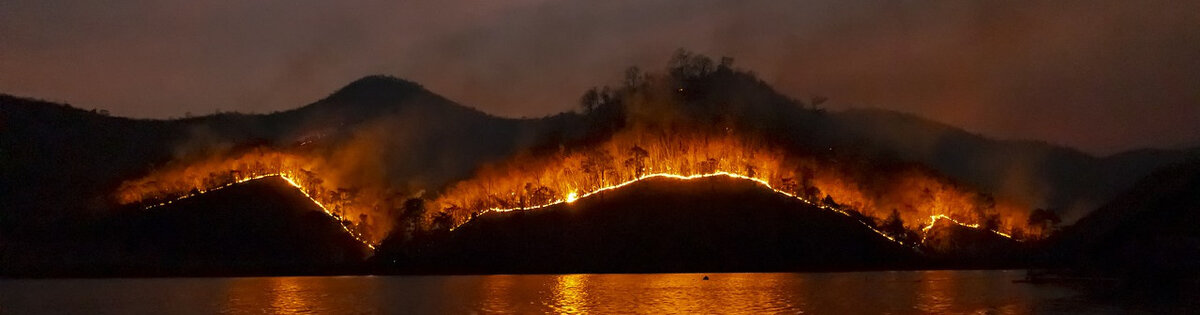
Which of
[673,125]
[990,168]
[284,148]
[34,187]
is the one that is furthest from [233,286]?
[990,168]

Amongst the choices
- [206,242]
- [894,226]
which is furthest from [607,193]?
[206,242]

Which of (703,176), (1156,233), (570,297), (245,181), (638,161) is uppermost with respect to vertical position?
(638,161)

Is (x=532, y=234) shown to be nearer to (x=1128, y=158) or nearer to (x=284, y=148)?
(x=284, y=148)

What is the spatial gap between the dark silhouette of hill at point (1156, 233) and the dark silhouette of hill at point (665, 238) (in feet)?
72.8

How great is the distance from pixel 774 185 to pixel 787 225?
7414 mm

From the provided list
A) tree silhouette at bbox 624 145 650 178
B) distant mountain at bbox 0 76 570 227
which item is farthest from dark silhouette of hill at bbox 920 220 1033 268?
distant mountain at bbox 0 76 570 227

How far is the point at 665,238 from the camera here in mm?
74938

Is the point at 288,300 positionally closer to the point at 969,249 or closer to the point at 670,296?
the point at 670,296

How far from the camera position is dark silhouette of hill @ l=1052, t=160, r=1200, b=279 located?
4350 centimetres

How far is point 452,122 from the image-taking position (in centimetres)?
13850

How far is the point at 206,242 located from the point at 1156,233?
71.4m

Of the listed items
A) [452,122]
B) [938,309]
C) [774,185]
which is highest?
[452,122]

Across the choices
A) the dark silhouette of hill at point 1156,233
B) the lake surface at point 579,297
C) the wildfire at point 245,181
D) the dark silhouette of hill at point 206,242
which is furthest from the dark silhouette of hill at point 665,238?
the dark silhouette of hill at point 1156,233

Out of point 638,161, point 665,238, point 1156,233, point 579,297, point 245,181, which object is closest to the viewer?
point 579,297
